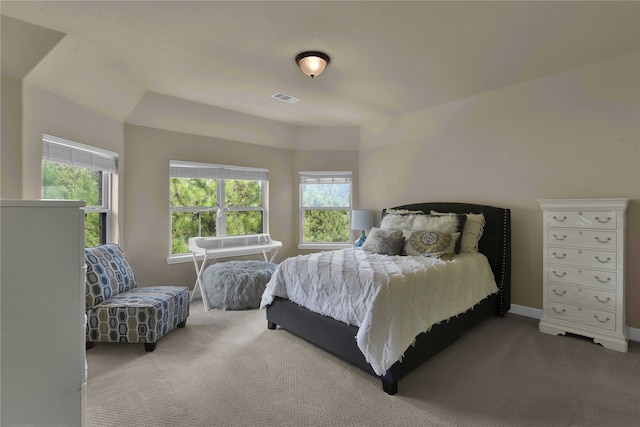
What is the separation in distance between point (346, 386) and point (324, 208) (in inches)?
128

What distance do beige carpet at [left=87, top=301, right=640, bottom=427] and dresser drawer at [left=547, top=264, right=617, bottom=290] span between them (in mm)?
505

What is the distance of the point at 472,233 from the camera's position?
321 centimetres

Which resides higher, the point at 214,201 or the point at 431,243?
the point at 214,201

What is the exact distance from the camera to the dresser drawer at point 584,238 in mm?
2455

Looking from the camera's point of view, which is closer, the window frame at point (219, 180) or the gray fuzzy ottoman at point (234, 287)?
the gray fuzzy ottoman at point (234, 287)

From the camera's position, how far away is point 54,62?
7.56 feet

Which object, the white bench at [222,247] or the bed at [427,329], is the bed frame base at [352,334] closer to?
the bed at [427,329]

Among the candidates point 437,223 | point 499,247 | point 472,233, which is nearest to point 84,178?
point 437,223

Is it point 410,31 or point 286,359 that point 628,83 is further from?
point 286,359

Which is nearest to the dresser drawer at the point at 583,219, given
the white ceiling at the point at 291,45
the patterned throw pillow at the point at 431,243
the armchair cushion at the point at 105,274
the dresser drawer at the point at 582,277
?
the dresser drawer at the point at 582,277

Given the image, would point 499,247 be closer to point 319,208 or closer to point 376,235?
point 376,235

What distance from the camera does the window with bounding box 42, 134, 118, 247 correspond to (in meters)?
2.63

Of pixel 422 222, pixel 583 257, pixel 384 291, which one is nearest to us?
pixel 384 291

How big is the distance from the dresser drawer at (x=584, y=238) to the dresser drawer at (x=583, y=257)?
0.05 meters
